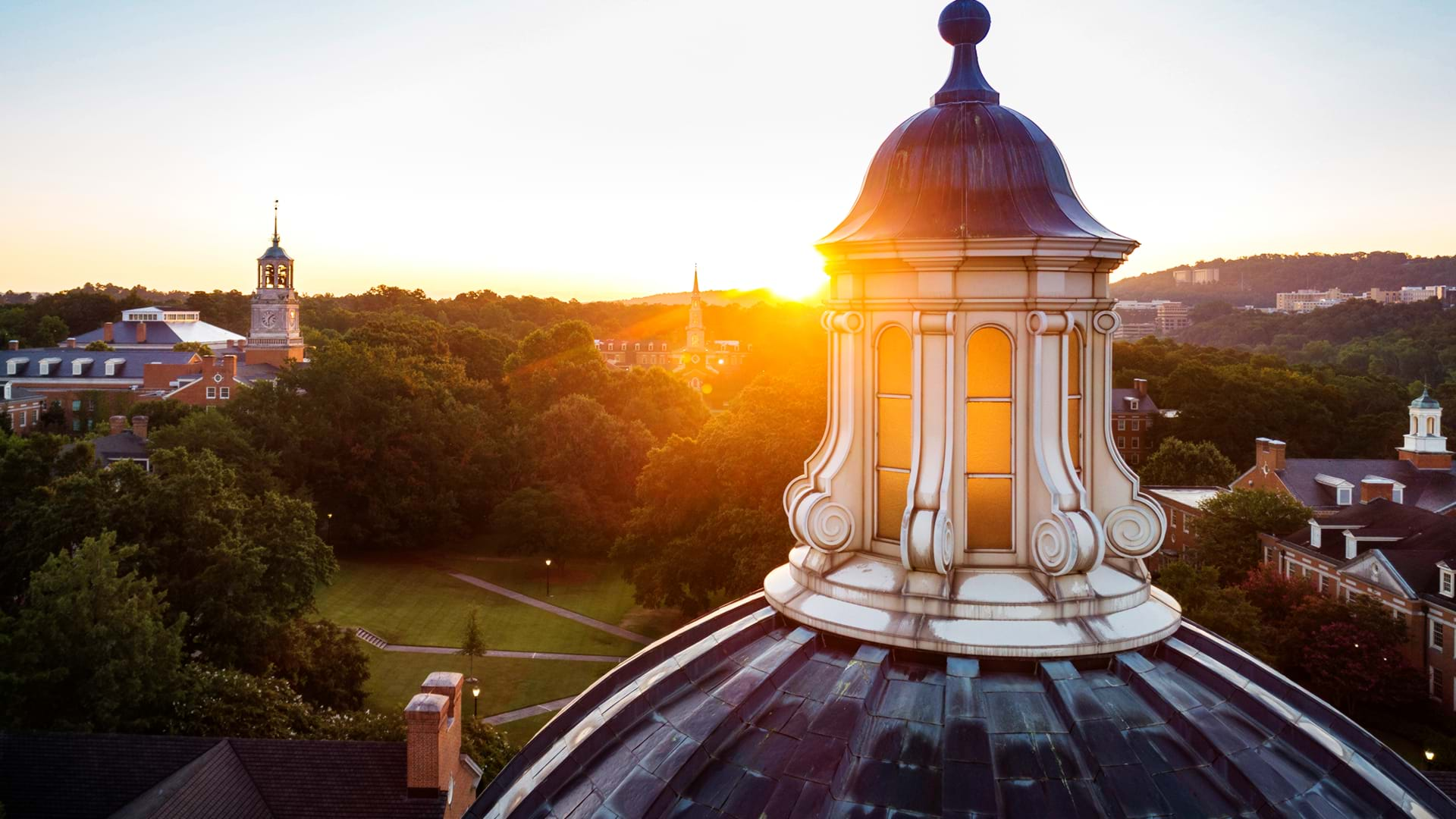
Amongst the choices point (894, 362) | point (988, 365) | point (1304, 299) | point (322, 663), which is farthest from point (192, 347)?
point (1304, 299)

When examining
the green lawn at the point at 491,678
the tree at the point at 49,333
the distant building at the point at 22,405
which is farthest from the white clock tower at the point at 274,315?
the green lawn at the point at 491,678

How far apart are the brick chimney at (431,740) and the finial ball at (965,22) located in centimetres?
1504

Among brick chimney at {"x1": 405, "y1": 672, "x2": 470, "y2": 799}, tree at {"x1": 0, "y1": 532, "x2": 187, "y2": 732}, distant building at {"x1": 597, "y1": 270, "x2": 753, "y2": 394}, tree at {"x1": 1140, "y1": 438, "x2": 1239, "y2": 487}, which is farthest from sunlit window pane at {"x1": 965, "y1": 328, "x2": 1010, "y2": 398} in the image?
distant building at {"x1": 597, "y1": 270, "x2": 753, "y2": 394}

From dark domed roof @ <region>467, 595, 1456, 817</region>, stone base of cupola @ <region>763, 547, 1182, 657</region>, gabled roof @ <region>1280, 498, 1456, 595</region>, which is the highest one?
stone base of cupola @ <region>763, 547, 1182, 657</region>

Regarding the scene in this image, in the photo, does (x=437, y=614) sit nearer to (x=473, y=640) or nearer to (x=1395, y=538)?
(x=473, y=640)

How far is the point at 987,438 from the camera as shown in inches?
299

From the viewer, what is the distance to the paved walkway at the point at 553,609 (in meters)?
42.4

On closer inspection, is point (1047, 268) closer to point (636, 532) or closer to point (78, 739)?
point (78, 739)

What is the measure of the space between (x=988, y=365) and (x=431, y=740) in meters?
15.3

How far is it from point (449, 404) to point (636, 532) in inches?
901

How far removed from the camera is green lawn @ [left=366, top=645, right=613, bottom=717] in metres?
34.7

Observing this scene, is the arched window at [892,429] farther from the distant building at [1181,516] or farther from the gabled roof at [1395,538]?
the distant building at [1181,516]

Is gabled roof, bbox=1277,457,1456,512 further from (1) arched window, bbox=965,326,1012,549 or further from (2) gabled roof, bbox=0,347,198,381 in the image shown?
(2) gabled roof, bbox=0,347,198,381

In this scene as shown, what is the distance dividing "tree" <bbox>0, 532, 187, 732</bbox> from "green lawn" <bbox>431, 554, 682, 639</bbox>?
2079 cm
